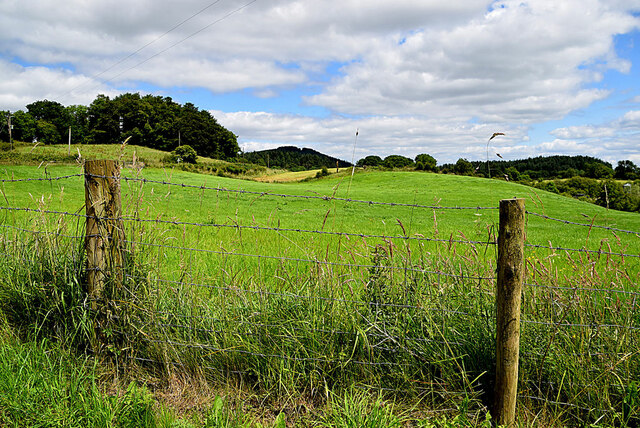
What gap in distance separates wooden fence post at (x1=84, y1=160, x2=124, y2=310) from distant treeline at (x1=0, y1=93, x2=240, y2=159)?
10894 centimetres

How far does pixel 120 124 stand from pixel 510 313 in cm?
12463

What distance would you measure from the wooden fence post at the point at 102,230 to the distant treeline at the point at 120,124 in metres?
109

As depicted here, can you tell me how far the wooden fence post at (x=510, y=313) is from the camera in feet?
10.6

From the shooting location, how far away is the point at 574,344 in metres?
3.53

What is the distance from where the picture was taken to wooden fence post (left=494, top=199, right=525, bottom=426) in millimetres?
3244

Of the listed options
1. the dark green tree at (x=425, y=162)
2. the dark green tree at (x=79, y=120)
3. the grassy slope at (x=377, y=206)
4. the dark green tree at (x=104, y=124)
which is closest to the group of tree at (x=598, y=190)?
the grassy slope at (x=377, y=206)

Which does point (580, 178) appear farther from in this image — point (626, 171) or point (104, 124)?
point (104, 124)

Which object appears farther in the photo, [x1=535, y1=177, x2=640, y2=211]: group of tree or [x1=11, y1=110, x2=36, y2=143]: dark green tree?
[x1=11, y1=110, x2=36, y2=143]: dark green tree

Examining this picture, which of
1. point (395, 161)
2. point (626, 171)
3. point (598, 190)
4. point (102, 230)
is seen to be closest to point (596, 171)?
point (626, 171)

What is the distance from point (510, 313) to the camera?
3.24 metres

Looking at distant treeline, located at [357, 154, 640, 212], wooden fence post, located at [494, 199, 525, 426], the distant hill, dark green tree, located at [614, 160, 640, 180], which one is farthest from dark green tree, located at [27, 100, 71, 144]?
wooden fence post, located at [494, 199, 525, 426]

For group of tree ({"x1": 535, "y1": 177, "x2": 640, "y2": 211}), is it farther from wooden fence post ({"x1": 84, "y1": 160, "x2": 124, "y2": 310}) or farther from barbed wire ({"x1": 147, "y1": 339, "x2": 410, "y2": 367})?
wooden fence post ({"x1": 84, "y1": 160, "x2": 124, "y2": 310})

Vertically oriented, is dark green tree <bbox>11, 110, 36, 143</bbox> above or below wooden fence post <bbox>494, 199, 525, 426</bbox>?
above

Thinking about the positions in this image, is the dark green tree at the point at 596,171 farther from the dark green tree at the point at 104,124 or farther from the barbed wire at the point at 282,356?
the dark green tree at the point at 104,124
